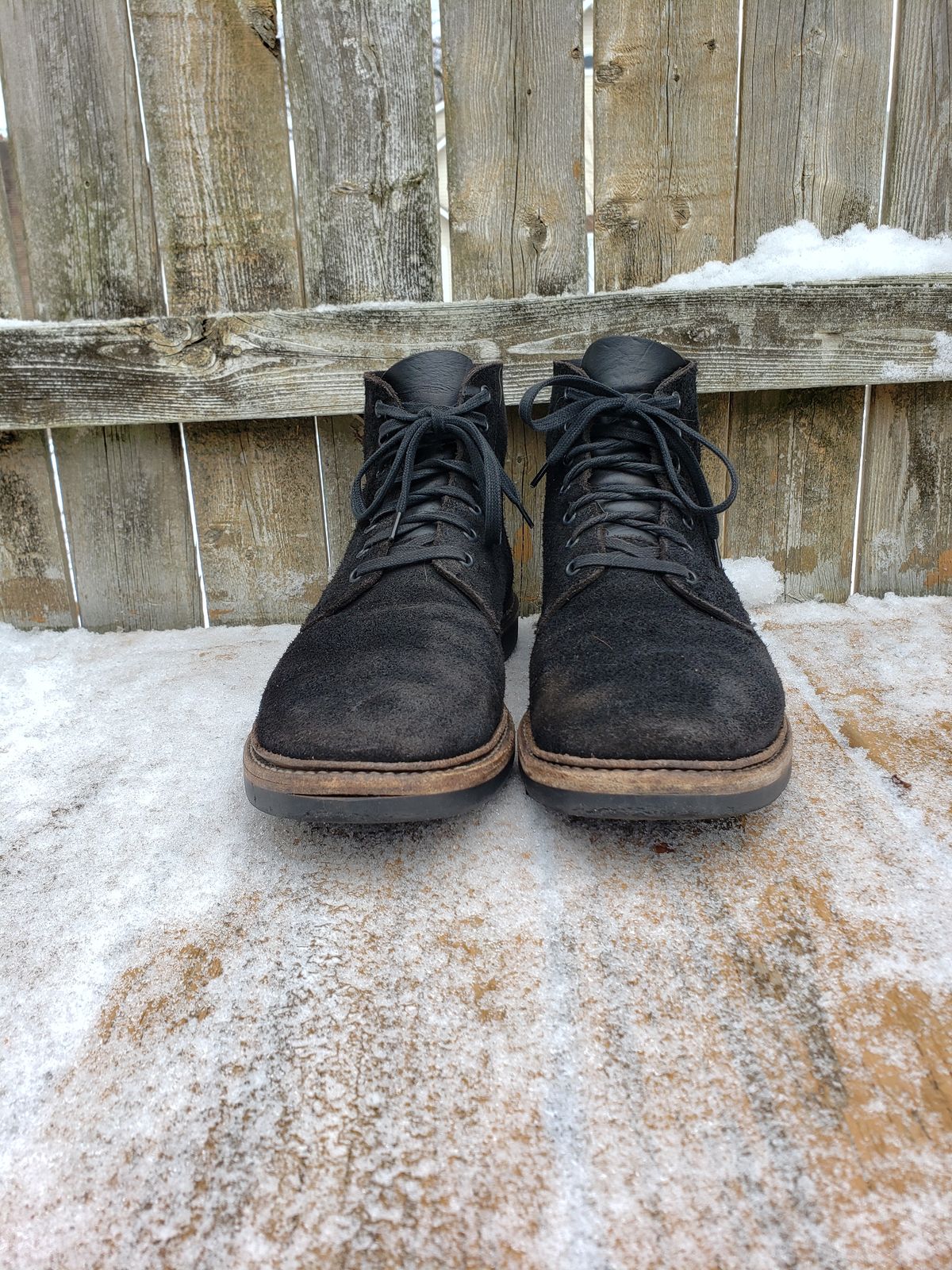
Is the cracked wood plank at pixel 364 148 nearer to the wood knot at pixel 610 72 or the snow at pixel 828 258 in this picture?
the wood knot at pixel 610 72

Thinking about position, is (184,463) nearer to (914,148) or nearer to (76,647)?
(76,647)

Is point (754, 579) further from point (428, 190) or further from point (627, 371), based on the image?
point (428, 190)

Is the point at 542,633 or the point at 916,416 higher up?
the point at 916,416

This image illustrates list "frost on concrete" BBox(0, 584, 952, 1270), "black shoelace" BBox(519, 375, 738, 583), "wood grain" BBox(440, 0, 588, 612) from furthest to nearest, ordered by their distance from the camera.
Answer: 1. "wood grain" BBox(440, 0, 588, 612)
2. "black shoelace" BBox(519, 375, 738, 583)
3. "frost on concrete" BBox(0, 584, 952, 1270)

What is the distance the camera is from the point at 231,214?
1520mm

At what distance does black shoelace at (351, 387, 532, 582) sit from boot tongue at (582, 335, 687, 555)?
0.16 m

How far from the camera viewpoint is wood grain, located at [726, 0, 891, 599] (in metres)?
1.46

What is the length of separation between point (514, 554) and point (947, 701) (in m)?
0.81

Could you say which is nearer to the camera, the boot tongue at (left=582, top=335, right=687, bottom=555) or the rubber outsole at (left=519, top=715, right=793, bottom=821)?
the rubber outsole at (left=519, top=715, right=793, bottom=821)

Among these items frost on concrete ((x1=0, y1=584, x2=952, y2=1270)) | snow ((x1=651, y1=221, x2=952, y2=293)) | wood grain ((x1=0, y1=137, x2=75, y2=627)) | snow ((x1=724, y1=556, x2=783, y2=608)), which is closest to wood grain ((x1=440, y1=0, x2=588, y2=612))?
snow ((x1=651, y1=221, x2=952, y2=293))

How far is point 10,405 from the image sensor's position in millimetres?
1508

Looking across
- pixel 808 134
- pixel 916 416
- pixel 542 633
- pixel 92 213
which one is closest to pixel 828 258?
pixel 808 134

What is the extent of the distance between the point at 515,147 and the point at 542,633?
0.96 m

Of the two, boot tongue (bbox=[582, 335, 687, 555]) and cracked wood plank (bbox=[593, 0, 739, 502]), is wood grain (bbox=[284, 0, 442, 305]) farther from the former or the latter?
boot tongue (bbox=[582, 335, 687, 555])
